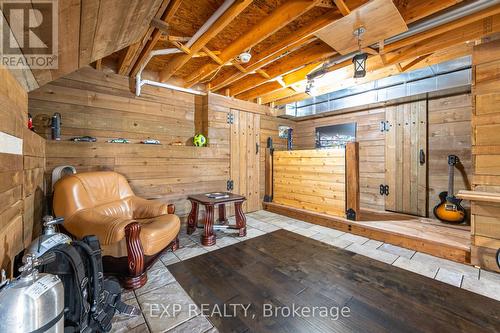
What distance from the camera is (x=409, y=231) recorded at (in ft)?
9.59

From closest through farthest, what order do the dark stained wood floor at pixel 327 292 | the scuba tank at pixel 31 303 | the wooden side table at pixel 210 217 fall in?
the scuba tank at pixel 31 303 < the dark stained wood floor at pixel 327 292 < the wooden side table at pixel 210 217

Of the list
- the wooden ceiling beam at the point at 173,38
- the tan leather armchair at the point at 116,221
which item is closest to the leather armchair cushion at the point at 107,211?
the tan leather armchair at the point at 116,221

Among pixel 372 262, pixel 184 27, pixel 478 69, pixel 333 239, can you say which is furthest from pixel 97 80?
pixel 478 69

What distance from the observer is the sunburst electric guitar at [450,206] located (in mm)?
3216

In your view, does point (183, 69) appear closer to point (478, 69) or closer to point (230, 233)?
point (230, 233)

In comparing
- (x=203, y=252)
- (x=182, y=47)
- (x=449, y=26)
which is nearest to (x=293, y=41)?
(x=182, y=47)

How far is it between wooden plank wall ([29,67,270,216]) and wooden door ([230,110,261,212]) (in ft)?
0.65

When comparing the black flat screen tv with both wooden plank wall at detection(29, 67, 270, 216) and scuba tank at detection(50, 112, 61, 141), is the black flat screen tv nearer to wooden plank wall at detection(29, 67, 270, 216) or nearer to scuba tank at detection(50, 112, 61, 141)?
wooden plank wall at detection(29, 67, 270, 216)

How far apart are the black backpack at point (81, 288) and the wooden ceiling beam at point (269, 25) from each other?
2414 mm

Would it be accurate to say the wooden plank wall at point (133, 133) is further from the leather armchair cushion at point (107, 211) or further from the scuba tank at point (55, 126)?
the leather armchair cushion at point (107, 211)

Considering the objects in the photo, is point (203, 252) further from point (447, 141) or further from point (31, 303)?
point (447, 141)

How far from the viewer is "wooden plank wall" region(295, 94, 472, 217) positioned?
3.35 meters

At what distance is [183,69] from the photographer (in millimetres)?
3586

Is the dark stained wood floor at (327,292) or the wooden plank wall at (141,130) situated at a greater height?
the wooden plank wall at (141,130)
